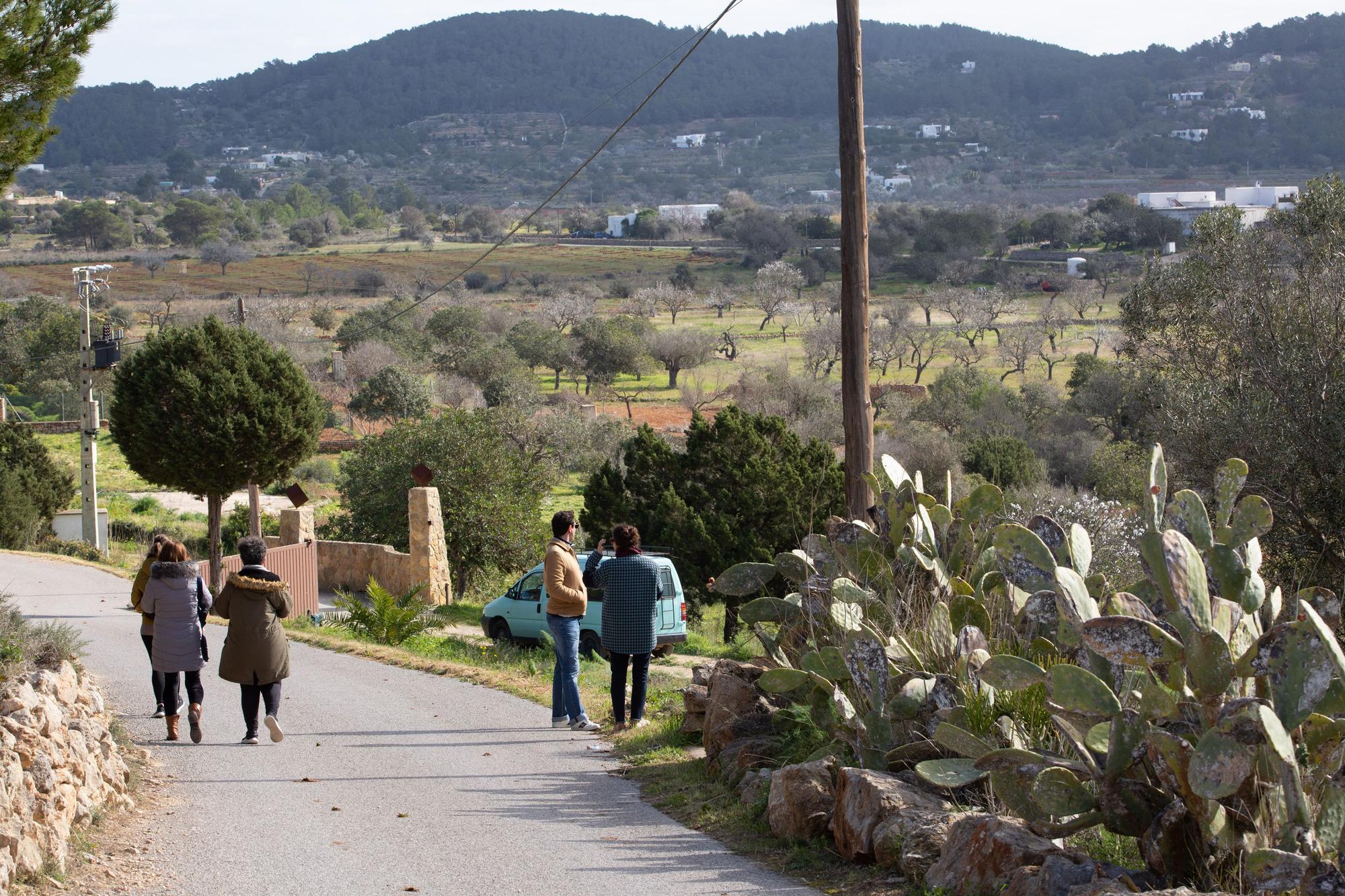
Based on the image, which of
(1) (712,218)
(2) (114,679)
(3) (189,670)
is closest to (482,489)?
(2) (114,679)

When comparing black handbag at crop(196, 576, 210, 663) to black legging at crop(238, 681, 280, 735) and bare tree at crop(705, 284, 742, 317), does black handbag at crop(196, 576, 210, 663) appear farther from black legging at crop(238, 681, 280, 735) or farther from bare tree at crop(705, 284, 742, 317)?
bare tree at crop(705, 284, 742, 317)

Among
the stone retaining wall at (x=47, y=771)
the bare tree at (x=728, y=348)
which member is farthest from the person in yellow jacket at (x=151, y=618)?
the bare tree at (x=728, y=348)

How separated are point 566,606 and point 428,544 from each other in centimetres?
1385

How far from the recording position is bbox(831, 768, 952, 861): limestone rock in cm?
563

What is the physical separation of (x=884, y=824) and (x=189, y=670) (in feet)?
16.9

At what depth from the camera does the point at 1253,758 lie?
4.45 metres

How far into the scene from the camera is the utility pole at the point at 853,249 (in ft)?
31.7

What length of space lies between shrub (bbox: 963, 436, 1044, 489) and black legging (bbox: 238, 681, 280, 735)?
30369mm

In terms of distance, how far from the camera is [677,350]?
6334 centimetres

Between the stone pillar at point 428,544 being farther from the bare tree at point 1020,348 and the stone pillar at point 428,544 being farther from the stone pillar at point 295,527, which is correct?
the bare tree at point 1020,348

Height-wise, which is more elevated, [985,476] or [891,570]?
[891,570]

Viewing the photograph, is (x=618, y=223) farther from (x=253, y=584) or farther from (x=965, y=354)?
→ (x=253, y=584)

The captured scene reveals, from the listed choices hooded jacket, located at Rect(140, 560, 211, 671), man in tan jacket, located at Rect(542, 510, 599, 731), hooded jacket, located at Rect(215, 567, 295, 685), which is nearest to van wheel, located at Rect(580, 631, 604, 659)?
man in tan jacket, located at Rect(542, 510, 599, 731)

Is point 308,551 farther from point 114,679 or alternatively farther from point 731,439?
point 114,679
